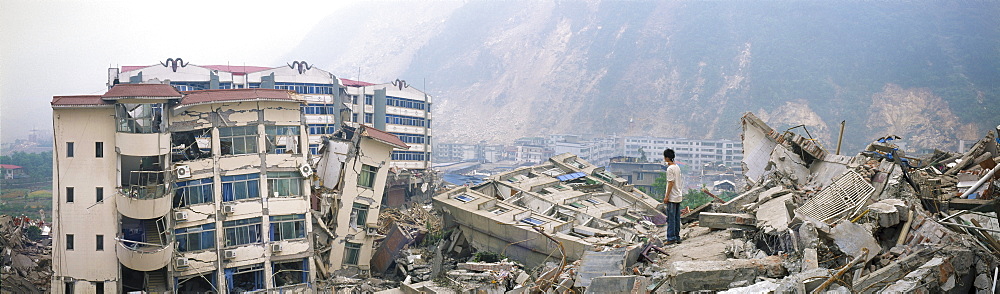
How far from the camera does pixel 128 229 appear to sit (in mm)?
15875

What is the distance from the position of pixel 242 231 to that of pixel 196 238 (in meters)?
1.03

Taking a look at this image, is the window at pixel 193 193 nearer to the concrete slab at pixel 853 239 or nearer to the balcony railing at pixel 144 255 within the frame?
the balcony railing at pixel 144 255

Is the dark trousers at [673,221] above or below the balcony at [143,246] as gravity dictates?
above

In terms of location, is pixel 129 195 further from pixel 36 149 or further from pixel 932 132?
pixel 932 132

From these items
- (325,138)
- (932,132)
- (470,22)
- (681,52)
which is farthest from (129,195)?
(470,22)

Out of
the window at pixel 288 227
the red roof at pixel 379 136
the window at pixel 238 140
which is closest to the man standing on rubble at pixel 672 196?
the window at pixel 288 227

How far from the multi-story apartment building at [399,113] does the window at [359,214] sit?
16895 millimetres

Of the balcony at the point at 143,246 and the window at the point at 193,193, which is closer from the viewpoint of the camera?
the balcony at the point at 143,246

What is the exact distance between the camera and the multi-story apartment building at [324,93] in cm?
3084

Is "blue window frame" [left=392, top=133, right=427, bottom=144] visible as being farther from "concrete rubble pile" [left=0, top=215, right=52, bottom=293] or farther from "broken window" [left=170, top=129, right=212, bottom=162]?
"broken window" [left=170, top=129, right=212, bottom=162]

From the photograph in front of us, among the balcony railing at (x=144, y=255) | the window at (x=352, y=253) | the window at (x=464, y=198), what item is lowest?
the window at (x=352, y=253)

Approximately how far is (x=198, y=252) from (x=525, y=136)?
245ft

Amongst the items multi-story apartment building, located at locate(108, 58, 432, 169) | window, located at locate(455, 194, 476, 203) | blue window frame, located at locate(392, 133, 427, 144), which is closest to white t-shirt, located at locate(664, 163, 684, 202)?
window, located at locate(455, 194, 476, 203)

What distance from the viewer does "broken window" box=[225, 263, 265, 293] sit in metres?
16.2
